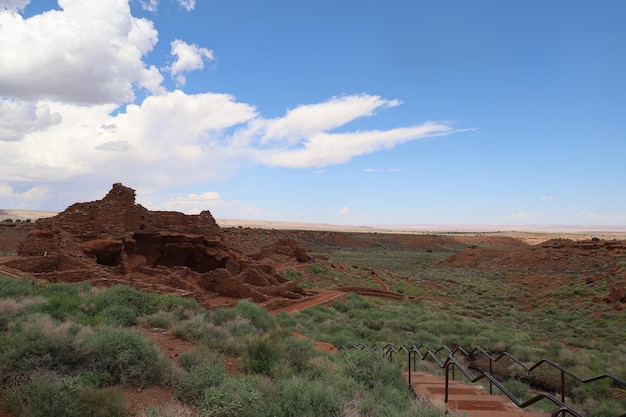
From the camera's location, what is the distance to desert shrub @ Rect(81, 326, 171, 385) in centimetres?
574

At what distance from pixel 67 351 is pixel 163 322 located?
4.52 m

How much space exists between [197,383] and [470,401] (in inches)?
179

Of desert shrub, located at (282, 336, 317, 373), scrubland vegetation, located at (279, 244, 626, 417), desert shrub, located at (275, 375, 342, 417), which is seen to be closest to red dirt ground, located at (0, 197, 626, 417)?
desert shrub, located at (282, 336, 317, 373)

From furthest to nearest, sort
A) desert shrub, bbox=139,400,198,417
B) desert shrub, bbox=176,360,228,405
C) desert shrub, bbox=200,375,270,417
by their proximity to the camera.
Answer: desert shrub, bbox=176,360,228,405 → desert shrub, bbox=200,375,270,417 → desert shrub, bbox=139,400,198,417

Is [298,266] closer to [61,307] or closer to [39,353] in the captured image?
[61,307]

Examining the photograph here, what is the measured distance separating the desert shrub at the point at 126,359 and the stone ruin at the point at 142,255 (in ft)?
32.4

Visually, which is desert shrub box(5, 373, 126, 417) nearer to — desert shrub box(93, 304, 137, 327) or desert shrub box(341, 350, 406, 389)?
desert shrub box(341, 350, 406, 389)

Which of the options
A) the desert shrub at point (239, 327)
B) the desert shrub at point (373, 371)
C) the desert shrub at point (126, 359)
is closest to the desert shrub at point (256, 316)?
the desert shrub at point (239, 327)

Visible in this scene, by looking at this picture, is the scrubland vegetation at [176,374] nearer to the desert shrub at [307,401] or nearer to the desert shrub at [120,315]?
the desert shrub at [307,401]

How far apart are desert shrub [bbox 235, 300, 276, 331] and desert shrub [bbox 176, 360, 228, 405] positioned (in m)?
5.99

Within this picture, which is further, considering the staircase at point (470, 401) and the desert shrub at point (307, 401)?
the staircase at point (470, 401)

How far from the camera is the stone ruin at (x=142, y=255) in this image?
1599cm

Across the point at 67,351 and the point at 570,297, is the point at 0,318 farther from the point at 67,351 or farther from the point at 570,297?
the point at 570,297

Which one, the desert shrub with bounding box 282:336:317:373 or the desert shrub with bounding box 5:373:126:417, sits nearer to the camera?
the desert shrub with bounding box 5:373:126:417
